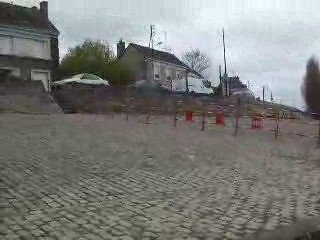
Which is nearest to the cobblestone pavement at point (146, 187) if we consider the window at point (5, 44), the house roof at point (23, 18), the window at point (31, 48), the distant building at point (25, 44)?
the distant building at point (25, 44)

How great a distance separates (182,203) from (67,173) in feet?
8.73

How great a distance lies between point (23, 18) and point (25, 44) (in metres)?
2.77

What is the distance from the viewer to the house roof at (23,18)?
→ 111ft

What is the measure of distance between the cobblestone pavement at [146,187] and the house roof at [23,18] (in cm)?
2266

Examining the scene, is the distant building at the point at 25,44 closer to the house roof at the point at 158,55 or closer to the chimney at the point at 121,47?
the house roof at the point at 158,55

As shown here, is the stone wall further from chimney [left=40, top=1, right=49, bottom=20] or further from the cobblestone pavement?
the cobblestone pavement

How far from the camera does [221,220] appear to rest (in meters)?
5.89

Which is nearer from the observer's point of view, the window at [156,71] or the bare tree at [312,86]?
the bare tree at [312,86]

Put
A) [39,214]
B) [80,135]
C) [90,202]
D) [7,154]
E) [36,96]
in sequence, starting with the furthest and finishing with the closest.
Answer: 1. [36,96]
2. [80,135]
3. [7,154]
4. [90,202]
5. [39,214]

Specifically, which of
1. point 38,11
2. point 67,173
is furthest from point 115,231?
point 38,11

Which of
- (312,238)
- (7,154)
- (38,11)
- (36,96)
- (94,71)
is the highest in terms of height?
(38,11)

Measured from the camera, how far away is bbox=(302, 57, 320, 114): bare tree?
4734 cm

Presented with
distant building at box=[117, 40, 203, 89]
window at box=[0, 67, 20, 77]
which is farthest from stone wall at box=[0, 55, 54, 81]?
distant building at box=[117, 40, 203, 89]

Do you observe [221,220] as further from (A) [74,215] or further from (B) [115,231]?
(A) [74,215]
